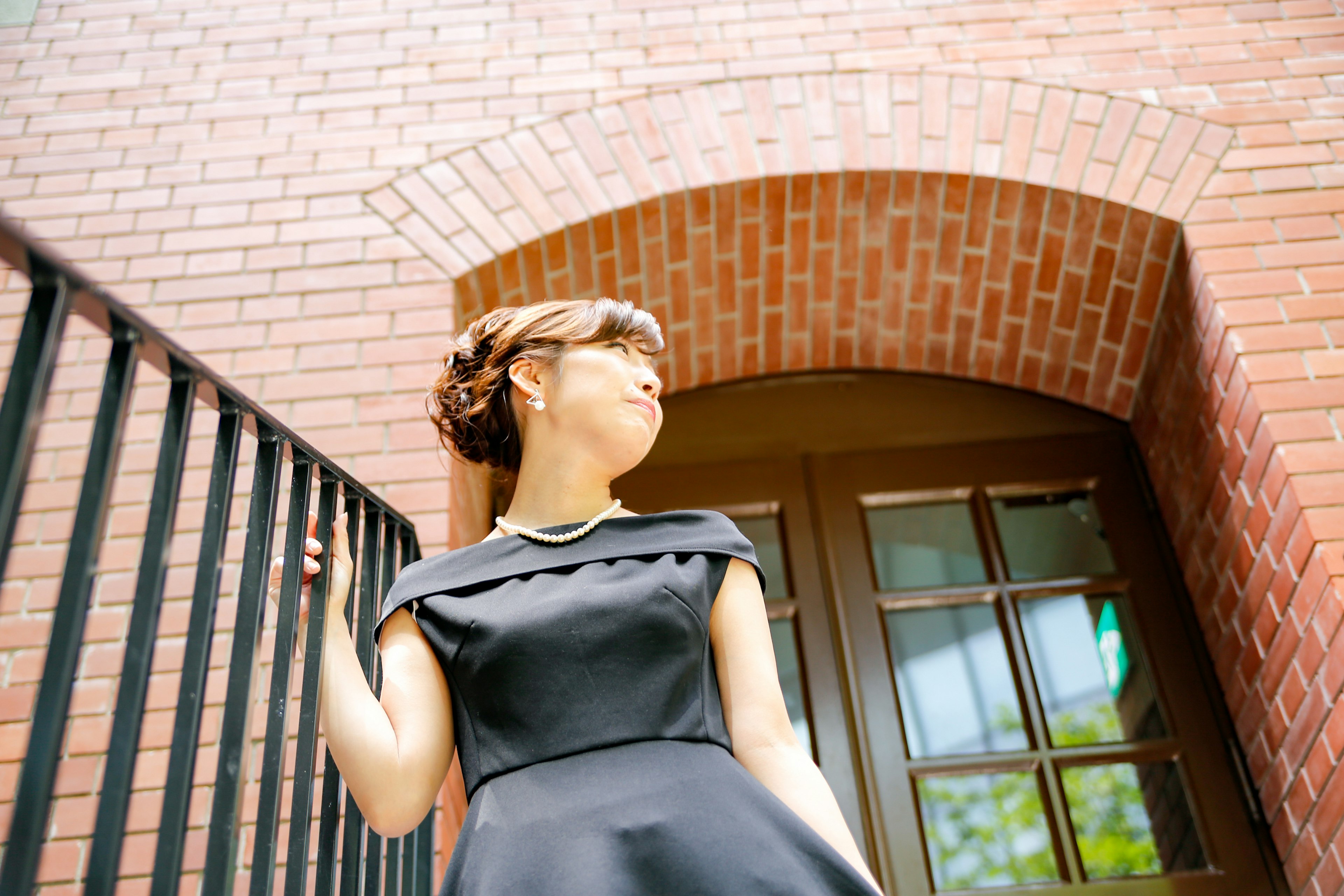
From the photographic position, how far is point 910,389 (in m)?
3.54

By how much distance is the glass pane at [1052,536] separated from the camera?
3.20 metres

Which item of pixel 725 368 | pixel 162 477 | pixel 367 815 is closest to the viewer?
pixel 162 477

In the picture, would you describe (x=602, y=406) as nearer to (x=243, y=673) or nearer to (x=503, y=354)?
(x=503, y=354)

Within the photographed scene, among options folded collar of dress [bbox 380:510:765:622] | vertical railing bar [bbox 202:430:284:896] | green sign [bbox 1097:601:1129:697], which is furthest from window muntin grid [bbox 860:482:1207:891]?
vertical railing bar [bbox 202:430:284:896]

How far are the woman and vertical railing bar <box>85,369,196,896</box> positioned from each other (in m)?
0.39

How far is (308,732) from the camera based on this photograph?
1559mm

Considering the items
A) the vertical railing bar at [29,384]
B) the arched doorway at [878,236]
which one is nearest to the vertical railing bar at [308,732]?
the vertical railing bar at [29,384]

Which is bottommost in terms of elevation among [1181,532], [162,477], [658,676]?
[658,676]

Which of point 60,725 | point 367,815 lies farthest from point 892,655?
point 60,725

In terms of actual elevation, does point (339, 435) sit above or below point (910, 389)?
below

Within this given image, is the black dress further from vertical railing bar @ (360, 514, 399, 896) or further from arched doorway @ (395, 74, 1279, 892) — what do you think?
arched doorway @ (395, 74, 1279, 892)

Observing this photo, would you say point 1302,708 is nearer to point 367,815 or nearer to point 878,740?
point 878,740

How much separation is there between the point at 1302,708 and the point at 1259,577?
341mm

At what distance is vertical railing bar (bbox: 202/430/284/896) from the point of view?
1241 millimetres
